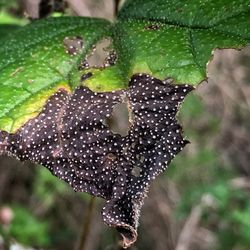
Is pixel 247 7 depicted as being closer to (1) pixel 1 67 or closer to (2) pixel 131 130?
(2) pixel 131 130

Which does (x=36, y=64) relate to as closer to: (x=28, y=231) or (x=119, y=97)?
(x=119, y=97)

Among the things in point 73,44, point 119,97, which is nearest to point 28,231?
point 73,44

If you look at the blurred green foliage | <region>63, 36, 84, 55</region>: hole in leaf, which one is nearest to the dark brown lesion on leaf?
<region>63, 36, 84, 55</region>: hole in leaf

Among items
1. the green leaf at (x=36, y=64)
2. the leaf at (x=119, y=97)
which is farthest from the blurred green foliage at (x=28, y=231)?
the leaf at (x=119, y=97)

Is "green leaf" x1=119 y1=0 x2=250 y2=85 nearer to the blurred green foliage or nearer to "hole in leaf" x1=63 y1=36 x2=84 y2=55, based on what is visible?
"hole in leaf" x1=63 y1=36 x2=84 y2=55

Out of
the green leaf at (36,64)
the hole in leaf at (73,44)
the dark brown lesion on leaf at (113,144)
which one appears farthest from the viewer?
the hole in leaf at (73,44)

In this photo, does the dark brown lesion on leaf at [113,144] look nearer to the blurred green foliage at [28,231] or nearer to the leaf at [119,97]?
the leaf at [119,97]

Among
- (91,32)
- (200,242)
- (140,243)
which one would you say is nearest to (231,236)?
(200,242)

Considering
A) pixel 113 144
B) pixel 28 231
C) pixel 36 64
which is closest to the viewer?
pixel 113 144
